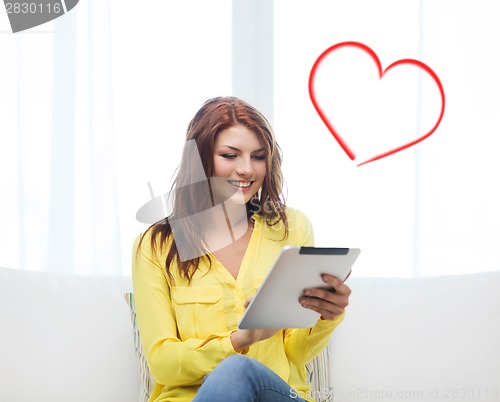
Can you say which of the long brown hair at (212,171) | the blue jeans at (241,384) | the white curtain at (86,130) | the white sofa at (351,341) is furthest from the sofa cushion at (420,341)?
the white curtain at (86,130)

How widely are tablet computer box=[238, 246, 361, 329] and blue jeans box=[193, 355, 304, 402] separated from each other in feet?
0.26

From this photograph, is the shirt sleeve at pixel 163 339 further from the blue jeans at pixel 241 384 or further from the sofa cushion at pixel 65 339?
the sofa cushion at pixel 65 339

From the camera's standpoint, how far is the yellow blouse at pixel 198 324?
1.51 metres

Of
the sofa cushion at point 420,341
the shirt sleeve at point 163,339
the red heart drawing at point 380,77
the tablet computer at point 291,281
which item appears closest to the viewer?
the tablet computer at point 291,281

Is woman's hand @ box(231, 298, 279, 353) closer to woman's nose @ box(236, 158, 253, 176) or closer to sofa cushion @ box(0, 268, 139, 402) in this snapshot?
woman's nose @ box(236, 158, 253, 176)

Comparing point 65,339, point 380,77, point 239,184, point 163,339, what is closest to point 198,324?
point 163,339

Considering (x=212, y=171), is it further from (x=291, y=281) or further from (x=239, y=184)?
(x=291, y=281)

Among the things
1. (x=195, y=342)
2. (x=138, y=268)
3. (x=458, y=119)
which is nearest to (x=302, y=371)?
(x=195, y=342)

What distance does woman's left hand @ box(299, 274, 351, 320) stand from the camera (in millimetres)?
1364

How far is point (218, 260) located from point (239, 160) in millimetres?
227

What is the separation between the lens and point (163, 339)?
5.14 ft

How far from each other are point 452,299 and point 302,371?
481mm

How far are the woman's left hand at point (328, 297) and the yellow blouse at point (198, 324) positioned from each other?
0.13 metres

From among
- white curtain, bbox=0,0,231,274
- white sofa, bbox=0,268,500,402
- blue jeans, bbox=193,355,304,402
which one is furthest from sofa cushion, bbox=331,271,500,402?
white curtain, bbox=0,0,231,274
